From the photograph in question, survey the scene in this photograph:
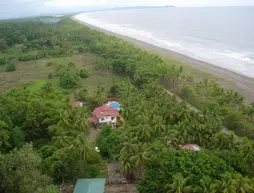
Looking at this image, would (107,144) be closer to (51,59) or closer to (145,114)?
(145,114)

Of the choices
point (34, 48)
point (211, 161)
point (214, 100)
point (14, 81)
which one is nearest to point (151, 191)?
point (211, 161)

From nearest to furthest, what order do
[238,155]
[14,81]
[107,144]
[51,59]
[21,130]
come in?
[238,155] < [107,144] < [21,130] < [14,81] < [51,59]

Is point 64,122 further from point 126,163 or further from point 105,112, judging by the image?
point 126,163

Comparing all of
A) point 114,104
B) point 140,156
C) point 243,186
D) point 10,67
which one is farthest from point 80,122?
point 10,67

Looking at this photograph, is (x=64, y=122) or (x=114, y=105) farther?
(x=114, y=105)

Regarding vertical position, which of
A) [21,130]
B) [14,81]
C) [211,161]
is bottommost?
[14,81]

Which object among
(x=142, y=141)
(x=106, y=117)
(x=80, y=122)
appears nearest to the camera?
(x=142, y=141)

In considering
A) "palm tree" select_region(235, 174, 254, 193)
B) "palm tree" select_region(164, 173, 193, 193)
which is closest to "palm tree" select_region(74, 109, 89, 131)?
"palm tree" select_region(164, 173, 193, 193)

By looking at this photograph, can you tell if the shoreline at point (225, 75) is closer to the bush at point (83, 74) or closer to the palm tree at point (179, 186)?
the bush at point (83, 74)
